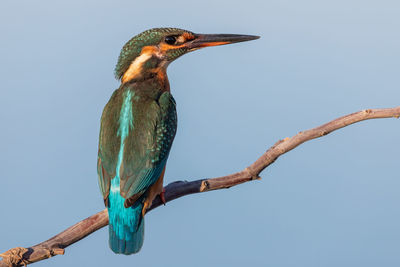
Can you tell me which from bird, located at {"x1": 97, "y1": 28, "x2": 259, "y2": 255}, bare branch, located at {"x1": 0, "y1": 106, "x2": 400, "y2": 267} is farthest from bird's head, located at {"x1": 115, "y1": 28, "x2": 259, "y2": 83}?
bare branch, located at {"x1": 0, "y1": 106, "x2": 400, "y2": 267}

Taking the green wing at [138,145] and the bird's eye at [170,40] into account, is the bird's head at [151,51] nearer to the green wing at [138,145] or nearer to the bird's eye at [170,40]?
the bird's eye at [170,40]

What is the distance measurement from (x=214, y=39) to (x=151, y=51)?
46 cm

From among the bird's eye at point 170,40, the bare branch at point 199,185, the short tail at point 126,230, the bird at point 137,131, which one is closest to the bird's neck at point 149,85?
the bird at point 137,131

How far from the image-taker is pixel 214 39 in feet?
11.9

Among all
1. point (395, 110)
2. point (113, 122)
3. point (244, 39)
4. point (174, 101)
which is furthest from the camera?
point (244, 39)

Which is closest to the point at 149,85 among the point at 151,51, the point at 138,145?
the point at 151,51

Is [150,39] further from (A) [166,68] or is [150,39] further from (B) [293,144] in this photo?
(B) [293,144]

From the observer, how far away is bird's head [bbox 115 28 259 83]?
3.46 meters

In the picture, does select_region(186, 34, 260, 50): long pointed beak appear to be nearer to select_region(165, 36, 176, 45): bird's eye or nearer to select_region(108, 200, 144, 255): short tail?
select_region(165, 36, 176, 45): bird's eye

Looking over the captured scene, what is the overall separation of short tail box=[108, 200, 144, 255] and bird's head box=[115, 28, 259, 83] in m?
0.99

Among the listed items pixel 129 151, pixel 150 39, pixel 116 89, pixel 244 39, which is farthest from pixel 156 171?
pixel 244 39

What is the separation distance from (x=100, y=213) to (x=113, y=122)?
0.54 m

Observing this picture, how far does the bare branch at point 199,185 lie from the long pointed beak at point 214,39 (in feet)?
3.45

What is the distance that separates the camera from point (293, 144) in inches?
104
